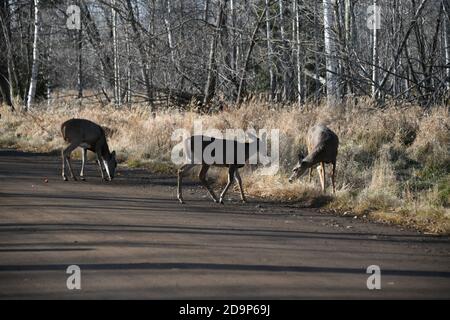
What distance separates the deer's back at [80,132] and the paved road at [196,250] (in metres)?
2.56

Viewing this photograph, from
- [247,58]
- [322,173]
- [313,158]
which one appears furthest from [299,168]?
[247,58]

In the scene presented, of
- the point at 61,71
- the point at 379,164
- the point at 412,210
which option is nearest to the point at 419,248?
the point at 412,210

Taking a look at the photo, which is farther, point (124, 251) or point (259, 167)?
point (259, 167)

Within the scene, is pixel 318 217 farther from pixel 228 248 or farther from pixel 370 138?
pixel 370 138

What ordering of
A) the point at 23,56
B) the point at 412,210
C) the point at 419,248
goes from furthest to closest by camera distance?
the point at 23,56, the point at 412,210, the point at 419,248

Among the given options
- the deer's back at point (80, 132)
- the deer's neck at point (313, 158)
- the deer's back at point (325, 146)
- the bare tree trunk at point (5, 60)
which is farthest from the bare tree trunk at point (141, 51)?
the deer's neck at point (313, 158)

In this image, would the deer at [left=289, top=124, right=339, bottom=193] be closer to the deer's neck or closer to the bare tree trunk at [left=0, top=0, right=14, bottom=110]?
the deer's neck

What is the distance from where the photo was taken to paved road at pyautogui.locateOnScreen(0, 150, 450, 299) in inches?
274

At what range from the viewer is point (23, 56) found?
35031 millimetres

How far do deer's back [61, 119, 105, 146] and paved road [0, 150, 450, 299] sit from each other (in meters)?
2.56

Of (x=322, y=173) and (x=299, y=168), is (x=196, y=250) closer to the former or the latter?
(x=299, y=168)

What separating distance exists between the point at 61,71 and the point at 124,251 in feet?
105

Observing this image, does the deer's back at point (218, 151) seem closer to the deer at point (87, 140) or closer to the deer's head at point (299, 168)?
the deer's head at point (299, 168)
